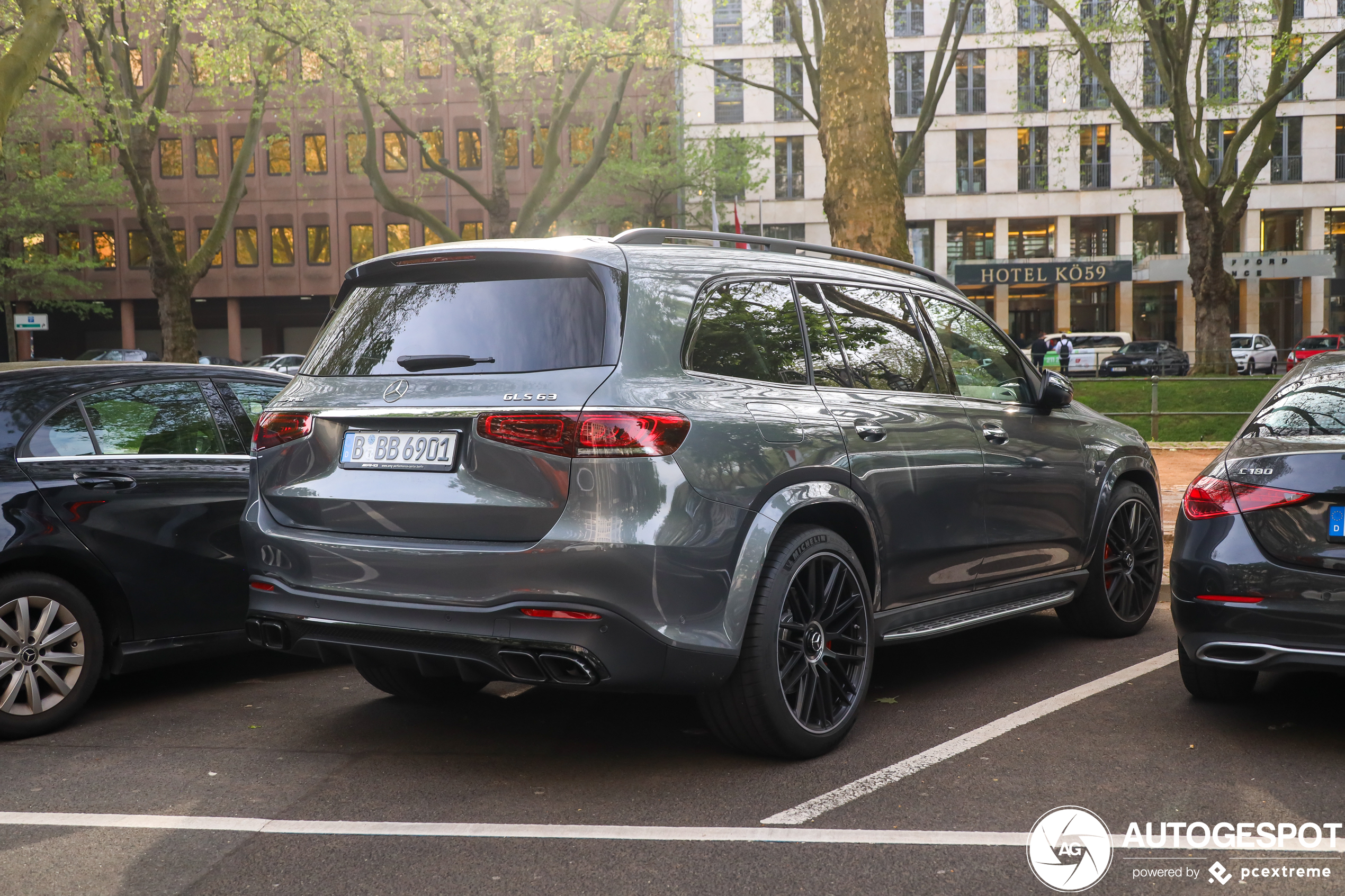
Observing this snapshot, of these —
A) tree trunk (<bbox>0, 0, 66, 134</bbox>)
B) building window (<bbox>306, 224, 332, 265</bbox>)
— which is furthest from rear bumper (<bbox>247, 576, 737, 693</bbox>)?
building window (<bbox>306, 224, 332, 265</bbox>)

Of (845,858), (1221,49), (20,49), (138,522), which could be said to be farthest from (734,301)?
(1221,49)

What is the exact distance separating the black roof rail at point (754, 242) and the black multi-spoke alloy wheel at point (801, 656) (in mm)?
1157

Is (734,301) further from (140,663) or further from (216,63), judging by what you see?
(216,63)

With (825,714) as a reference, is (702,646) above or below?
above

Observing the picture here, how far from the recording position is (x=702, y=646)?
3.97 metres

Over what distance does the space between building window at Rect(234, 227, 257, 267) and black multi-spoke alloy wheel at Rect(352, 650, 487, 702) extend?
52983 mm

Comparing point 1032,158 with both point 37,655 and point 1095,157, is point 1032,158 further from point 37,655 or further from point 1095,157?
point 37,655

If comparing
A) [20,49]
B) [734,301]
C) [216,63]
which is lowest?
[734,301]

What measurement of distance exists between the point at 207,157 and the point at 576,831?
54.6 metres

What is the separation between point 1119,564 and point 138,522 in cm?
478

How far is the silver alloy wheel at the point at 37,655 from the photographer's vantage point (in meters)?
4.86

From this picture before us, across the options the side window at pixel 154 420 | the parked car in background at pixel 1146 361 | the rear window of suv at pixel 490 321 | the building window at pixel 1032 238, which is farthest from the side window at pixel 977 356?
the building window at pixel 1032 238

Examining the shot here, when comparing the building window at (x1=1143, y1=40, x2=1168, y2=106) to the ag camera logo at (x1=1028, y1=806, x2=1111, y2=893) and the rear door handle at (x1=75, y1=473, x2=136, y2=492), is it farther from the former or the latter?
the ag camera logo at (x1=1028, y1=806, x2=1111, y2=893)

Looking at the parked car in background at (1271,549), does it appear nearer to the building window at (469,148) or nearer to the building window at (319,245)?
the building window at (469,148)
